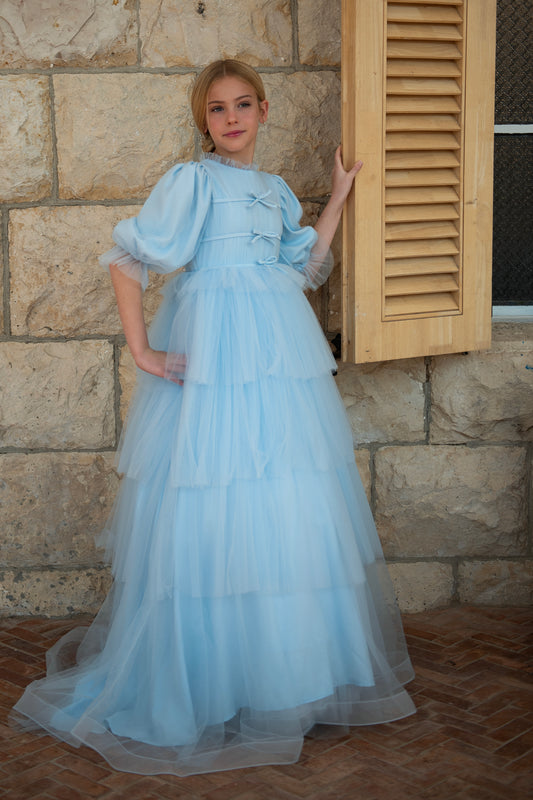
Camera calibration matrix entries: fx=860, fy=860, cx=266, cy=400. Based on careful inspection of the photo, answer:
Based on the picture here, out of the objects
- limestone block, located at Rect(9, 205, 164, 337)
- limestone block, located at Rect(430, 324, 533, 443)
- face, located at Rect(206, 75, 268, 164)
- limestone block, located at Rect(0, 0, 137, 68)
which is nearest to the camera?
face, located at Rect(206, 75, 268, 164)

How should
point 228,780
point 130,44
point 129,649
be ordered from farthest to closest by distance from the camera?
point 130,44 < point 129,649 < point 228,780

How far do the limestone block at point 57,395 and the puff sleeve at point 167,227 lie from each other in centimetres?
80

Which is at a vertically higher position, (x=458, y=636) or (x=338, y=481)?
(x=338, y=481)

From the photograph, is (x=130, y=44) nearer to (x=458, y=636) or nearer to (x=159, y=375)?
(x=159, y=375)

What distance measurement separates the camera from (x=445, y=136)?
2.84 metres

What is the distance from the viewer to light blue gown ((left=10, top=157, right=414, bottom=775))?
237 centimetres

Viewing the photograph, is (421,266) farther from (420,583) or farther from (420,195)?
(420,583)

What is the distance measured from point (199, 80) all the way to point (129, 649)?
1.66m

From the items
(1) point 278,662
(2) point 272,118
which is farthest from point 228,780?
(2) point 272,118

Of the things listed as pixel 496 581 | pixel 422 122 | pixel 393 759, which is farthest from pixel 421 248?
pixel 393 759

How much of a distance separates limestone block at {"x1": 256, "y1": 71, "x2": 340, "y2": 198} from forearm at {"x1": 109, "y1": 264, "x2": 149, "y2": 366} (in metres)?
0.92

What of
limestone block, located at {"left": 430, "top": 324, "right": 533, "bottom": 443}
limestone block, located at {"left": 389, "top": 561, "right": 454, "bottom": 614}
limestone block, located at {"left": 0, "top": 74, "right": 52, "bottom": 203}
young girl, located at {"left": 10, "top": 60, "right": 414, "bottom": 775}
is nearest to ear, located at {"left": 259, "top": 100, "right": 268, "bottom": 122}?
young girl, located at {"left": 10, "top": 60, "right": 414, "bottom": 775}

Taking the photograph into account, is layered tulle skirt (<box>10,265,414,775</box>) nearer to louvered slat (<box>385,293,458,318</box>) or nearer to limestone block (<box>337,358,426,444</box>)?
louvered slat (<box>385,293,458,318</box>)

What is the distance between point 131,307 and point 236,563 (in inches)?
30.9
